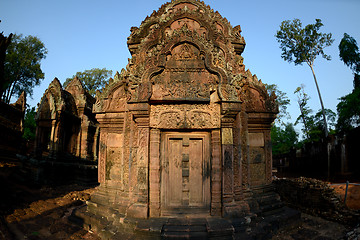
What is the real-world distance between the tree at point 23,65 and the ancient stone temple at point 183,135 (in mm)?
28894

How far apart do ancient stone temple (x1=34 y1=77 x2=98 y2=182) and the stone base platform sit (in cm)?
849

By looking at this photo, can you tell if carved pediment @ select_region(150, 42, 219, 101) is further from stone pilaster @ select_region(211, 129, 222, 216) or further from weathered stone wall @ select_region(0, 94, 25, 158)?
weathered stone wall @ select_region(0, 94, 25, 158)

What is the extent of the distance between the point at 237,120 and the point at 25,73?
32097 millimetres

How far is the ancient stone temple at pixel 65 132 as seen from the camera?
39.5 feet

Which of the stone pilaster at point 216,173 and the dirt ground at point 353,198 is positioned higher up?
the stone pilaster at point 216,173

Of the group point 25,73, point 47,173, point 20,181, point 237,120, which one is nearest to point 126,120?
point 237,120

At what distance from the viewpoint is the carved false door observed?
4.87 metres

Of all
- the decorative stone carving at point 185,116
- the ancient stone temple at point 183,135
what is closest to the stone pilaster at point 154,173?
the ancient stone temple at point 183,135

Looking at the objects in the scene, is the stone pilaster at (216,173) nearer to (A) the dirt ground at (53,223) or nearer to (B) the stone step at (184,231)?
(B) the stone step at (184,231)

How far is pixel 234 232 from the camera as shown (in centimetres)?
419

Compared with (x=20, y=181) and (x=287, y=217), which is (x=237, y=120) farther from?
(x=20, y=181)

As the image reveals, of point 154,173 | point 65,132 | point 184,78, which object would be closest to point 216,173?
point 154,173

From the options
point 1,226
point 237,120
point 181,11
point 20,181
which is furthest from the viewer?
point 20,181

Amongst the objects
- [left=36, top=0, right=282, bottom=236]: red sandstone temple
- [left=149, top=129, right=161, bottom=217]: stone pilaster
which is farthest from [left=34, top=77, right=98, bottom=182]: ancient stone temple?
[left=149, top=129, right=161, bottom=217]: stone pilaster
